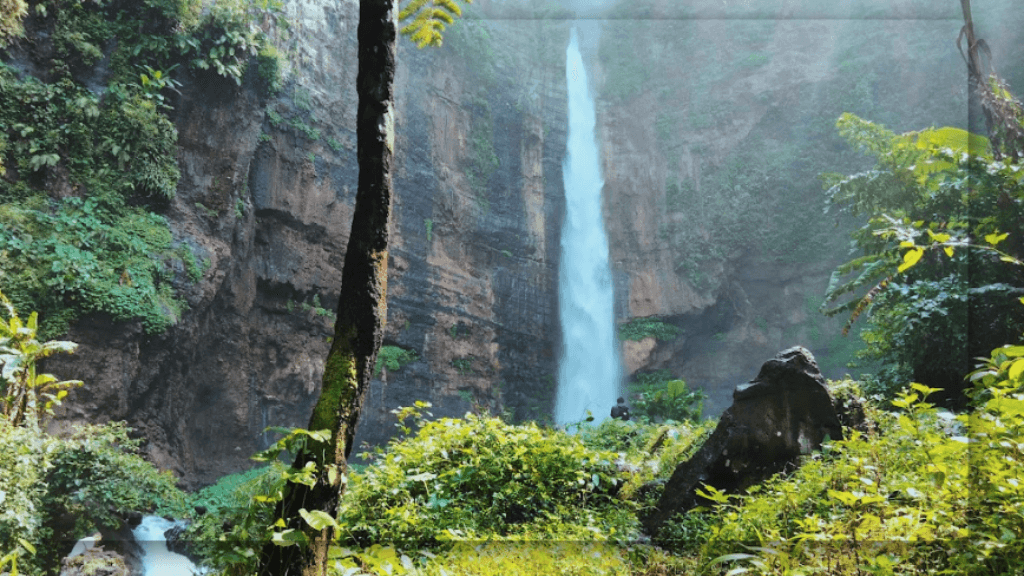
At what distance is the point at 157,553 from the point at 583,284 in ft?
43.5

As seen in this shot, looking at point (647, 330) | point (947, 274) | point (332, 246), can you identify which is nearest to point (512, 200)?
point (647, 330)

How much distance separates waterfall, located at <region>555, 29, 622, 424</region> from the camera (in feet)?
56.6

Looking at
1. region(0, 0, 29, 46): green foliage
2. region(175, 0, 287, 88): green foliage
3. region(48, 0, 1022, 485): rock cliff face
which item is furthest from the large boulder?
region(0, 0, 29, 46): green foliage

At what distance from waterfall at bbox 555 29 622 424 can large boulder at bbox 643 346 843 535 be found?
11.6 meters

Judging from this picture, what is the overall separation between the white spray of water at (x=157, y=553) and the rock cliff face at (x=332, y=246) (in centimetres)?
226

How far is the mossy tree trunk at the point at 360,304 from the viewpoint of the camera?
2070 millimetres

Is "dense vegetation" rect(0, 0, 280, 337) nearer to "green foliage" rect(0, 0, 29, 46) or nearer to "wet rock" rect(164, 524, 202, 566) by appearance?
"green foliage" rect(0, 0, 29, 46)

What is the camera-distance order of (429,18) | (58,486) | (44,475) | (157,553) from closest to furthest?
(429,18) < (44,475) < (58,486) < (157,553)

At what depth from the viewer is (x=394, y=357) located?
1476 cm

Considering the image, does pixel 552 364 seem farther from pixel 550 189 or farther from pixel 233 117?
pixel 233 117

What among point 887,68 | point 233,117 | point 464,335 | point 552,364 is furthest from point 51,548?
point 887,68

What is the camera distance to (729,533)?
270 cm

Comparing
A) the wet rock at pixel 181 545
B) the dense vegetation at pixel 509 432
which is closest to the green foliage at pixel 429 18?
the dense vegetation at pixel 509 432

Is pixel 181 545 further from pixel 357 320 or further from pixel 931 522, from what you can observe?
pixel 931 522
